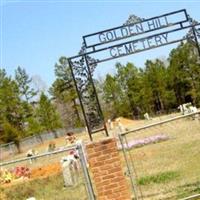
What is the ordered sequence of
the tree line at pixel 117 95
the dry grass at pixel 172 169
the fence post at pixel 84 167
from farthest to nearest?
the tree line at pixel 117 95 → the dry grass at pixel 172 169 → the fence post at pixel 84 167

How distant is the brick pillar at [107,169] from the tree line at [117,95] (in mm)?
56294

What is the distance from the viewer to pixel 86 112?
1157 centimetres

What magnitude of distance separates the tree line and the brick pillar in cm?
5629

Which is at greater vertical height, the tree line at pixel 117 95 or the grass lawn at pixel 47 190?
the tree line at pixel 117 95

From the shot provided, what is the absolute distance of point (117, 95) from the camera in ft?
250

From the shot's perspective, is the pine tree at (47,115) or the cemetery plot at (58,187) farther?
the pine tree at (47,115)

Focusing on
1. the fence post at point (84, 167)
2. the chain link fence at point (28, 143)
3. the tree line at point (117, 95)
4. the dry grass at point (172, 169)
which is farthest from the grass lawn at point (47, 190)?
the tree line at point (117, 95)

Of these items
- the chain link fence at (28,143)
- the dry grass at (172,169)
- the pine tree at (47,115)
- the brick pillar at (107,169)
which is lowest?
the dry grass at (172,169)

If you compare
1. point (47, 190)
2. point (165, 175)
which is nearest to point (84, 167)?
point (165, 175)

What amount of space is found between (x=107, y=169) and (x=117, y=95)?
217 feet

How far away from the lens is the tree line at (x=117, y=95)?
227 ft

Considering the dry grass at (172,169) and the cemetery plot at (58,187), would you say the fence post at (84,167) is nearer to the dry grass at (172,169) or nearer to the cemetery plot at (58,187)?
the dry grass at (172,169)

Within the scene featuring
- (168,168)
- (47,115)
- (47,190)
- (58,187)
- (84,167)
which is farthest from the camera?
(47,115)

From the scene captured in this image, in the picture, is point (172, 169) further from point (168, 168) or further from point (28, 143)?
point (28, 143)
